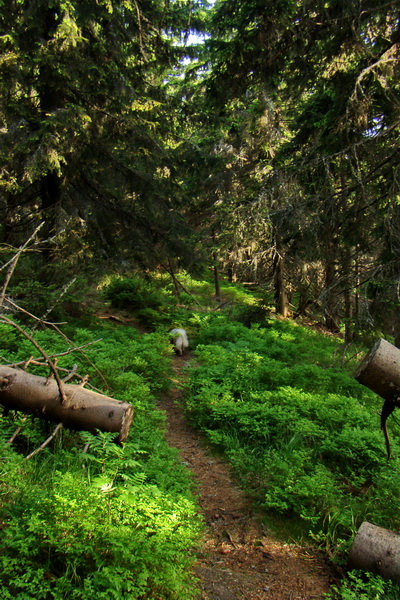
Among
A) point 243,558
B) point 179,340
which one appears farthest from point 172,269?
point 243,558

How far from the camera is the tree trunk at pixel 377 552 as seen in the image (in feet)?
10.9

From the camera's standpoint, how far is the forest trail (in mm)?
3309

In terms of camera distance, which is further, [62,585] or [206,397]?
[206,397]

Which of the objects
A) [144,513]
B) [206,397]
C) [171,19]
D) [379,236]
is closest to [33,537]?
[144,513]

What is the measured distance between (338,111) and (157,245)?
16.9 feet

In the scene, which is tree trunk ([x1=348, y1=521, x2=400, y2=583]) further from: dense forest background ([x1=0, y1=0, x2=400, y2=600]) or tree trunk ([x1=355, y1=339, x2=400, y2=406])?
tree trunk ([x1=355, y1=339, x2=400, y2=406])

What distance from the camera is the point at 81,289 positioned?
28.8ft

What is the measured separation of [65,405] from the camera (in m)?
4.19

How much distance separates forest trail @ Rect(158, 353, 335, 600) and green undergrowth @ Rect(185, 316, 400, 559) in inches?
9.8

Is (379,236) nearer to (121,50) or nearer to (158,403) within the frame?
(158,403)

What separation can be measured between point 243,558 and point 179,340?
7.27 meters

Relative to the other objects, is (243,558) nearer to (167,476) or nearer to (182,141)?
(167,476)

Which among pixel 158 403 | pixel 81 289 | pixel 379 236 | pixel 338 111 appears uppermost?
pixel 338 111

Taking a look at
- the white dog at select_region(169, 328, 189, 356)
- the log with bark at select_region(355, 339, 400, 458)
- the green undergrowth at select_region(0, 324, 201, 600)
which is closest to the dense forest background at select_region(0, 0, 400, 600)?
the green undergrowth at select_region(0, 324, 201, 600)
